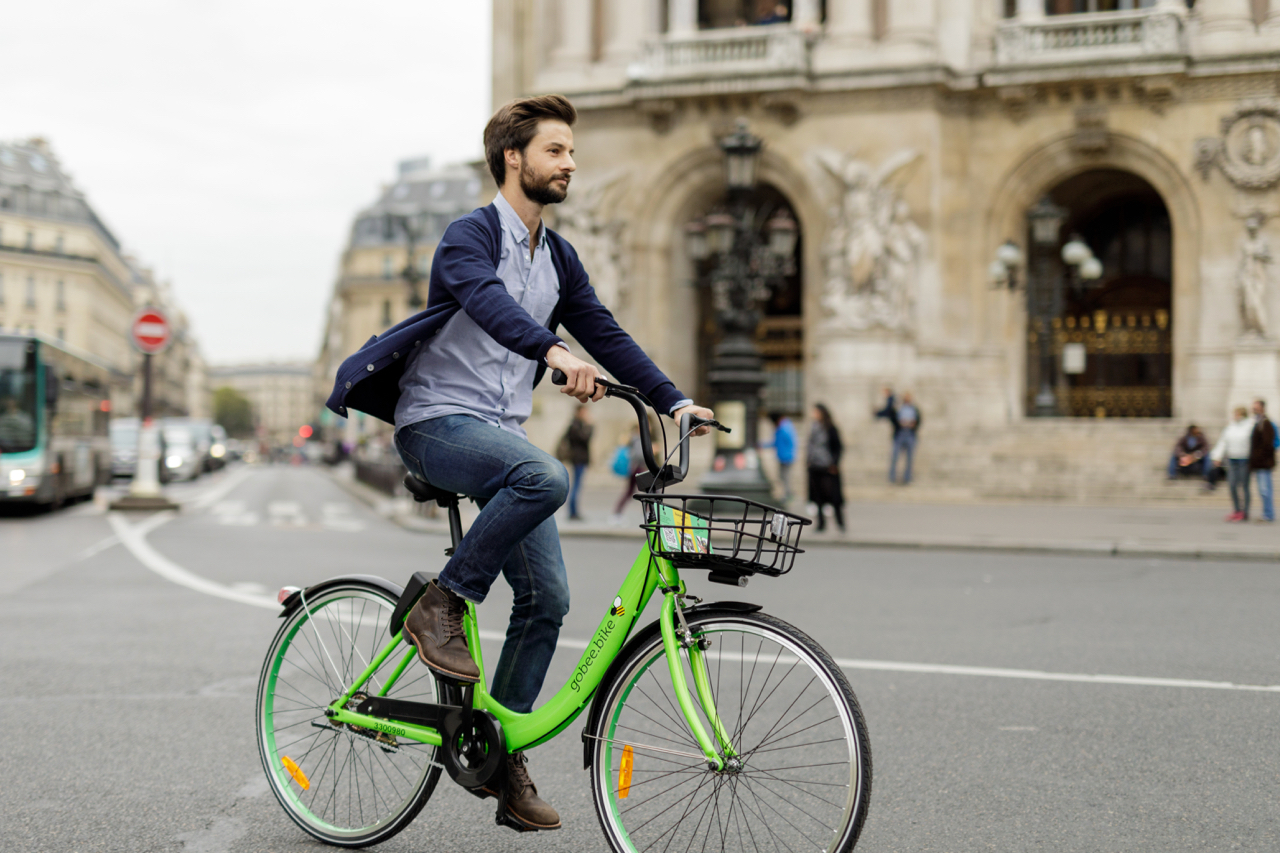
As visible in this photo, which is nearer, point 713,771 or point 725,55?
point 713,771

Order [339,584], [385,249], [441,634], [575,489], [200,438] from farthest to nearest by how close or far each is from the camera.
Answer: [385,249]
[200,438]
[575,489]
[339,584]
[441,634]

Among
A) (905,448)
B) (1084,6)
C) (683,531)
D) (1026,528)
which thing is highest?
(1084,6)

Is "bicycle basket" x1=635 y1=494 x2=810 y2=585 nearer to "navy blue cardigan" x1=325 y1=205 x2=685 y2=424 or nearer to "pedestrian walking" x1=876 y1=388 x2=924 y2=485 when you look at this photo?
"navy blue cardigan" x1=325 y1=205 x2=685 y2=424

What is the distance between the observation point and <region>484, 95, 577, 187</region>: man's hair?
3.36m

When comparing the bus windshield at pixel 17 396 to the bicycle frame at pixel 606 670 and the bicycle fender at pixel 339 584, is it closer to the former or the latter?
the bicycle fender at pixel 339 584

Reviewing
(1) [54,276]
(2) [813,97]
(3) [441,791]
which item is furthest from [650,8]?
(1) [54,276]

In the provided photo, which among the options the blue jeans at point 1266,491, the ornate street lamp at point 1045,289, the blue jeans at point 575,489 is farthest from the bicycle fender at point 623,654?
the ornate street lamp at point 1045,289

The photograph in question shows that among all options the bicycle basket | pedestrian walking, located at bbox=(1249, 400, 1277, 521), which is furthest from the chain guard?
pedestrian walking, located at bbox=(1249, 400, 1277, 521)

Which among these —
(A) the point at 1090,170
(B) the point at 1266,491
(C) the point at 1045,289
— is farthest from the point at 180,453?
(B) the point at 1266,491

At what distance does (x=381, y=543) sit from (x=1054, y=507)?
1173cm

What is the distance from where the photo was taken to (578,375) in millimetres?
2844

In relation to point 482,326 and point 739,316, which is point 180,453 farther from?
point 482,326

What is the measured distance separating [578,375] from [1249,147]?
27140 millimetres

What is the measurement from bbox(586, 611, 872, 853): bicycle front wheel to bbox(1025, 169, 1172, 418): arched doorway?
25092 millimetres
